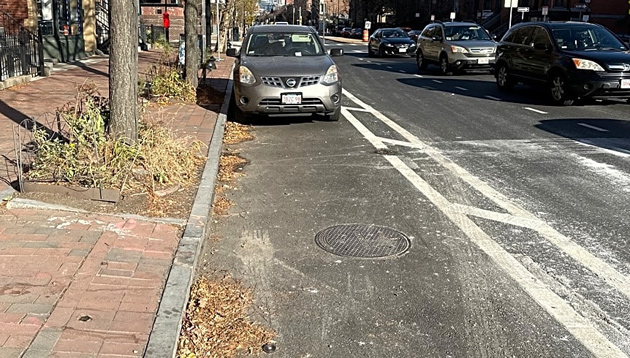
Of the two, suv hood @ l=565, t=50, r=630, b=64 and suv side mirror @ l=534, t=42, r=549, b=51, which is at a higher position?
suv side mirror @ l=534, t=42, r=549, b=51

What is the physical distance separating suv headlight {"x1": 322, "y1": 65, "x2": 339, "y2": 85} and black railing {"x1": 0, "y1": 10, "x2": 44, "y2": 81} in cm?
780

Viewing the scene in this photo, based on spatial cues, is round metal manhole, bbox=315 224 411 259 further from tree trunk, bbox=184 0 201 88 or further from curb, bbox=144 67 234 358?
tree trunk, bbox=184 0 201 88

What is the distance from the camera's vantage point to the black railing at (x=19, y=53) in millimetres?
14484

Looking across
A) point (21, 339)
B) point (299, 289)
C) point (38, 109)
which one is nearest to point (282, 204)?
point (299, 289)

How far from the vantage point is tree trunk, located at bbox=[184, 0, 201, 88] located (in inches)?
543

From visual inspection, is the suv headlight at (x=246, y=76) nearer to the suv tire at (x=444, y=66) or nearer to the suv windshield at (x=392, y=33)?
the suv tire at (x=444, y=66)

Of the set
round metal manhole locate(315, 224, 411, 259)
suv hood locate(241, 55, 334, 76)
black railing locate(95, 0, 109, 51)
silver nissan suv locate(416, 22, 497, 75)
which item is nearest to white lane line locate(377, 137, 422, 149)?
suv hood locate(241, 55, 334, 76)

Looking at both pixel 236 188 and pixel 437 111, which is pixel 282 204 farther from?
pixel 437 111

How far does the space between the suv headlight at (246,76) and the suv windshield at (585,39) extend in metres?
7.28

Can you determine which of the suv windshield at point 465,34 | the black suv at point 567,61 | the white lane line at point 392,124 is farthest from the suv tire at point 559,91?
the suv windshield at point 465,34

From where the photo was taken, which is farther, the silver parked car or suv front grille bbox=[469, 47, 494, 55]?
suv front grille bbox=[469, 47, 494, 55]

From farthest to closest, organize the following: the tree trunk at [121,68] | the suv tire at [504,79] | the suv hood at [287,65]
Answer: the suv tire at [504,79] → the suv hood at [287,65] → the tree trunk at [121,68]

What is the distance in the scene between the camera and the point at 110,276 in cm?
431

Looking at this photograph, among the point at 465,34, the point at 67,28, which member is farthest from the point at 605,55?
the point at 67,28
